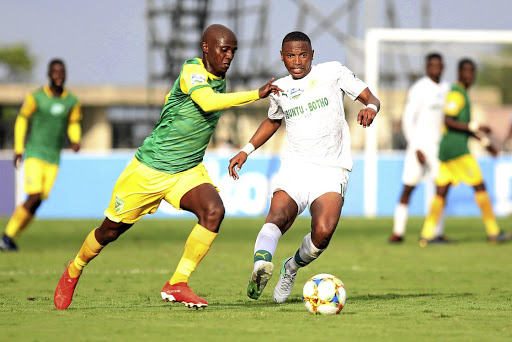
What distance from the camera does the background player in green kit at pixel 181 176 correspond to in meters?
8.05

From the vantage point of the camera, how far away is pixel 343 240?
1714 cm

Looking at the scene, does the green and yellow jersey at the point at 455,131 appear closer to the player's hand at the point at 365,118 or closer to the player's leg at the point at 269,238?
the player's leg at the point at 269,238

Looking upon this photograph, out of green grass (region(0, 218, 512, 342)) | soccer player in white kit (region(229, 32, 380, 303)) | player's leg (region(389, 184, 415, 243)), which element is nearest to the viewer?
green grass (region(0, 218, 512, 342))

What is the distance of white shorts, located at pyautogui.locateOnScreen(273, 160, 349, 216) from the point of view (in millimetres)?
8367

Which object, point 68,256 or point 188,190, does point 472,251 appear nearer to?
point 68,256

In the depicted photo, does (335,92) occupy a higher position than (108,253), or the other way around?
(335,92)

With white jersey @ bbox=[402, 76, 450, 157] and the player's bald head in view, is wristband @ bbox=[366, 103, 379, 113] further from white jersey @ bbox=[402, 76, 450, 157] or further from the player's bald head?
white jersey @ bbox=[402, 76, 450, 157]

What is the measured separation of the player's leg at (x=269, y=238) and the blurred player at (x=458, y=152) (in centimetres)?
761

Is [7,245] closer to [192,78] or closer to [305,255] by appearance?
[305,255]

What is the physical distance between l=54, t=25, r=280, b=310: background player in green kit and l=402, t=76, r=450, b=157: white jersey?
7829 mm

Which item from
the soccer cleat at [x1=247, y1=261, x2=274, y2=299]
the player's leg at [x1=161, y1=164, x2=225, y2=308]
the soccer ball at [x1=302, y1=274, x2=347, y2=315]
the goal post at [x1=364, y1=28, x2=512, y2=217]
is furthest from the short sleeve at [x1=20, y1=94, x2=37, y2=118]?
the goal post at [x1=364, y1=28, x2=512, y2=217]

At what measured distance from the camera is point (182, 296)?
7918mm

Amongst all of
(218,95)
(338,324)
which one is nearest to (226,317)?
(338,324)

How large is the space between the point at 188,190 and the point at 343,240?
9.26m
